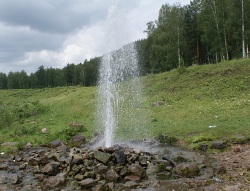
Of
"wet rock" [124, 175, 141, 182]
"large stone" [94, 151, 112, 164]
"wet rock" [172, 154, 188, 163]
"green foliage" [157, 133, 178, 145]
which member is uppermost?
"large stone" [94, 151, 112, 164]

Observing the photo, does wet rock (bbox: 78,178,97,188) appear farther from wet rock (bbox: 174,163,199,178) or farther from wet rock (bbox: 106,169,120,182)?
wet rock (bbox: 174,163,199,178)

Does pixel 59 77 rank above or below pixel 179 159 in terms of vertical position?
above

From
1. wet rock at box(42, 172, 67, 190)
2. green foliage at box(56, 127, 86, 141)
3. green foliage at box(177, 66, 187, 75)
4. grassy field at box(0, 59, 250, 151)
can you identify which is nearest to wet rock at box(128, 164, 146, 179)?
wet rock at box(42, 172, 67, 190)

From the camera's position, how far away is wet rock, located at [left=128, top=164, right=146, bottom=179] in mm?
14055

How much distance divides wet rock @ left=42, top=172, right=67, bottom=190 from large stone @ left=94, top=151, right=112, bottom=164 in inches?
88.3

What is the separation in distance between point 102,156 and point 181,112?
51.9 ft

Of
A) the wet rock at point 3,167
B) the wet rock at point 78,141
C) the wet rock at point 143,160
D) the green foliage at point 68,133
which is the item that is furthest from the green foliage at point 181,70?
the wet rock at point 3,167

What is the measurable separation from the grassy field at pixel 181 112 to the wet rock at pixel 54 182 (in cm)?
945

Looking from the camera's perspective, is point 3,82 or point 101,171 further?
point 3,82

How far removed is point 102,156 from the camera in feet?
52.3

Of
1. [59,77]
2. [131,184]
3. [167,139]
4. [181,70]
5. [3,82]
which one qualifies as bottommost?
[131,184]

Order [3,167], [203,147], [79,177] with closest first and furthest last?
[79,177]
[3,167]
[203,147]

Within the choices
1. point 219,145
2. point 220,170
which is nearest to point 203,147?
point 219,145

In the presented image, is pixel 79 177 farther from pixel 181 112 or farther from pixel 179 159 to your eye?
pixel 181 112
